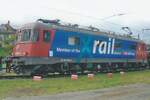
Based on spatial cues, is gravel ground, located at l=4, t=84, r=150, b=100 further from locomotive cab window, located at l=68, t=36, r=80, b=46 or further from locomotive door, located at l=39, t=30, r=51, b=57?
locomotive cab window, located at l=68, t=36, r=80, b=46

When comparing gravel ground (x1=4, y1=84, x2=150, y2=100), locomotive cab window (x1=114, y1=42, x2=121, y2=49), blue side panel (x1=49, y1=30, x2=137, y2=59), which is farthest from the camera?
locomotive cab window (x1=114, y1=42, x2=121, y2=49)

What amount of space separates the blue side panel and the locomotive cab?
0.64 meters

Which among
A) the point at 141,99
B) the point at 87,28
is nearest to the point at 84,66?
the point at 87,28

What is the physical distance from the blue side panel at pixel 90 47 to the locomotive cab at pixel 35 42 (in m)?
0.64

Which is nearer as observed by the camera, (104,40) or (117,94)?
(117,94)

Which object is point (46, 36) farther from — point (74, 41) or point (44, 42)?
point (74, 41)

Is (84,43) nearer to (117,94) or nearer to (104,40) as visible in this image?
(104,40)

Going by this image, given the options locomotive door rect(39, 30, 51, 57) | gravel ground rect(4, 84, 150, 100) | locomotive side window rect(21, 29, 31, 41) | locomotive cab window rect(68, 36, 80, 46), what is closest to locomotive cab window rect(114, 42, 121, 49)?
locomotive cab window rect(68, 36, 80, 46)

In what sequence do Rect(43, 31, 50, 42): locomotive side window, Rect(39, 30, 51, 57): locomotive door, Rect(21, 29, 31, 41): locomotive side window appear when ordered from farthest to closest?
Rect(21, 29, 31, 41): locomotive side window < Rect(43, 31, 50, 42): locomotive side window < Rect(39, 30, 51, 57): locomotive door

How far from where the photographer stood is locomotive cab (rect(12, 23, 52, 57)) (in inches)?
1043

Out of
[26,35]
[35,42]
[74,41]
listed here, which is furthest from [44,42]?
[74,41]

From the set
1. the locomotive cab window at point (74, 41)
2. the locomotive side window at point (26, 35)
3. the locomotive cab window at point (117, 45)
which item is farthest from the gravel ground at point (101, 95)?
the locomotive cab window at point (117, 45)

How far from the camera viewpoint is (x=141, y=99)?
1591 cm

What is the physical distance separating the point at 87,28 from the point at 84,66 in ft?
9.46
